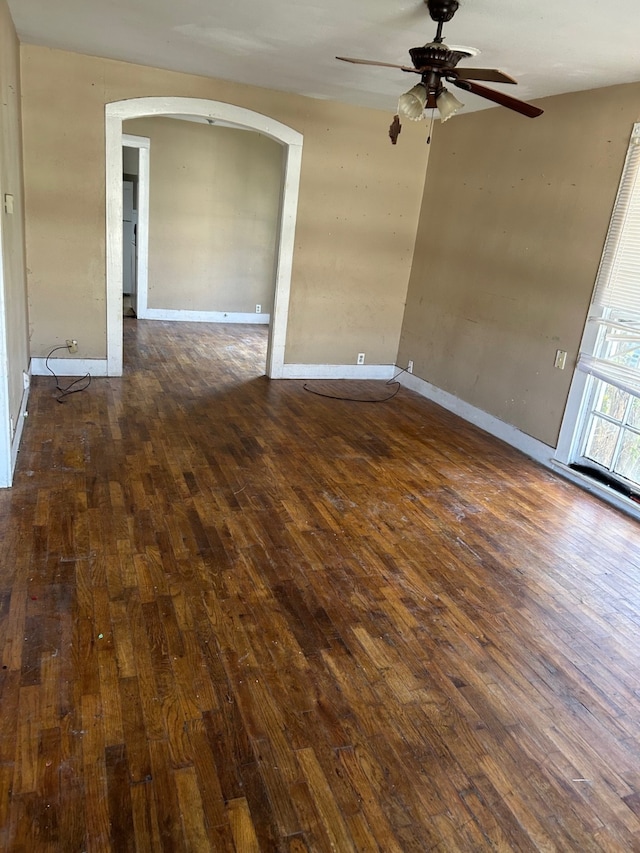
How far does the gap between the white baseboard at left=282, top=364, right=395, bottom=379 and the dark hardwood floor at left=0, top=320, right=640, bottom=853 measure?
201 centimetres

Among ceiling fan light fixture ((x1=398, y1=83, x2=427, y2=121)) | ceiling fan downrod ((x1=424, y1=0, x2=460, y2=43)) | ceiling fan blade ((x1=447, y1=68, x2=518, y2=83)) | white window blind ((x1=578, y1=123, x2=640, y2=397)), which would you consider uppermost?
ceiling fan downrod ((x1=424, y1=0, x2=460, y2=43))

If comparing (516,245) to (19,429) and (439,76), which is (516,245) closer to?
(439,76)

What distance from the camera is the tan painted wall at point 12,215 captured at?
3426 millimetres

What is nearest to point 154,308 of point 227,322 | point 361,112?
point 227,322

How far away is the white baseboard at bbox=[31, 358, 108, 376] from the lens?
5.29 metres

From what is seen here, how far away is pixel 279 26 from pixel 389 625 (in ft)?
11.0

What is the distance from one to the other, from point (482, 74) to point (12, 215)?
9.78 feet

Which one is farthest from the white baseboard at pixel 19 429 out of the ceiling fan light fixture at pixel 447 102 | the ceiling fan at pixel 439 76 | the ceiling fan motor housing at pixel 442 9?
the ceiling fan motor housing at pixel 442 9

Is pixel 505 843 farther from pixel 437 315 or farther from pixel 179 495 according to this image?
pixel 437 315

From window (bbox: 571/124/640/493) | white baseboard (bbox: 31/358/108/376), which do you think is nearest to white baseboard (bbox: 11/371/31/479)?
white baseboard (bbox: 31/358/108/376)

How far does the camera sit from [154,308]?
8492 millimetres

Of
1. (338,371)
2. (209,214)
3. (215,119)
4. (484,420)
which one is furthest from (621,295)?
(209,214)

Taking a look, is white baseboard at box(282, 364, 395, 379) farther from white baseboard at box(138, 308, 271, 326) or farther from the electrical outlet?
white baseboard at box(138, 308, 271, 326)

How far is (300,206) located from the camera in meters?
5.78
